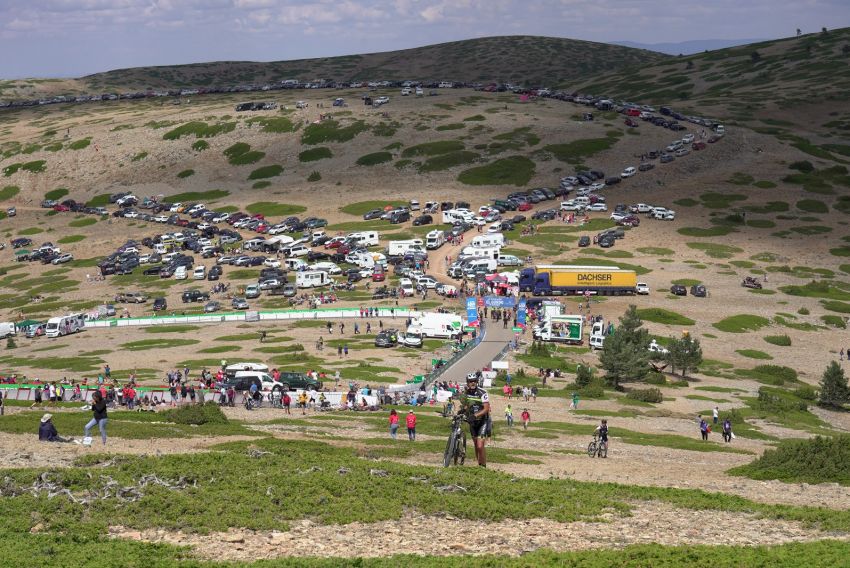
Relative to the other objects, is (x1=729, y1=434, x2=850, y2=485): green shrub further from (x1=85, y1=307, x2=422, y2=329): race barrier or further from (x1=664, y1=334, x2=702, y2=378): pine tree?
(x1=85, y1=307, x2=422, y2=329): race barrier

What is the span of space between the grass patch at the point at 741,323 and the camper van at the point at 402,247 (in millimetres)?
46492

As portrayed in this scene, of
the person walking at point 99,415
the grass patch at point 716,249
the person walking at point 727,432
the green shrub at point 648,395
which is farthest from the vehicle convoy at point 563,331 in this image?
the person walking at point 99,415

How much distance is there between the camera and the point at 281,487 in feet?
105

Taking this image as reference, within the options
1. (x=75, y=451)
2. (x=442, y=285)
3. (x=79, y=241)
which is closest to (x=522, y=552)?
(x=75, y=451)

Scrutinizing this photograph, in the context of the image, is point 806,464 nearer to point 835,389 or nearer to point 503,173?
point 835,389

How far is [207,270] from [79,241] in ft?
144

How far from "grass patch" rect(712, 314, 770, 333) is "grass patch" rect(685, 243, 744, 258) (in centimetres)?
2888

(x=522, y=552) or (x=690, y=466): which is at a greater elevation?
(x=522, y=552)

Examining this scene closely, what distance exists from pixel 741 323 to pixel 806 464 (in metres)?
69.0

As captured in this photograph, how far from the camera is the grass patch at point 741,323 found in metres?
105

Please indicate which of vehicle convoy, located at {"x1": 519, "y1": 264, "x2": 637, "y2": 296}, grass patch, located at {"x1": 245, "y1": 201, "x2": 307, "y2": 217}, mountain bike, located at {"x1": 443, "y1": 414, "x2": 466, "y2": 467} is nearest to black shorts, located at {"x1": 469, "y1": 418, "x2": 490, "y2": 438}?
mountain bike, located at {"x1": 443, "y1": 414, "x2": 466, "y2": 467}

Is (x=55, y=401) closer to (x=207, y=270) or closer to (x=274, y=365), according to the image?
(x=274, y=365)

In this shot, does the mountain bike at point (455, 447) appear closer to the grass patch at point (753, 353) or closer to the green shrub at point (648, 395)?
the green shrub at point (648, 395)

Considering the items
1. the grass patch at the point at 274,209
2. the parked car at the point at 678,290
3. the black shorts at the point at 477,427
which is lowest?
the parked car at the point at 678,290
